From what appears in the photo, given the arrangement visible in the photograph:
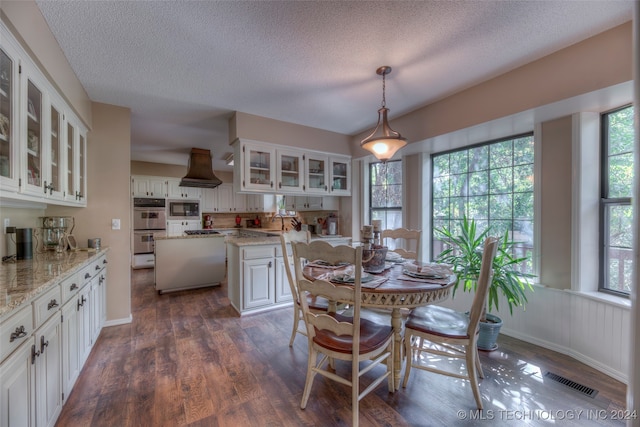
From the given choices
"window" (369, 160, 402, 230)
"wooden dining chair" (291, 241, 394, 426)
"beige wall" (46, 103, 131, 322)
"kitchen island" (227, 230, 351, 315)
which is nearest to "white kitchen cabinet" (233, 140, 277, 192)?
"kitchen island" (227, 230, 351, 315)

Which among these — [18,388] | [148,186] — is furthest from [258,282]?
[148,186]

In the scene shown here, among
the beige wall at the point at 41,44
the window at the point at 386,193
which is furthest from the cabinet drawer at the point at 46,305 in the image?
the window at the point at 386,193

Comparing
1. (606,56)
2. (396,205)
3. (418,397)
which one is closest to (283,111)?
(396,205)

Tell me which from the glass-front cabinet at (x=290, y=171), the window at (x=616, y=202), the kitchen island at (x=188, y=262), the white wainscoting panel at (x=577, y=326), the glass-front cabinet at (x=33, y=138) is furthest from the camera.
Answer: the kitchen island at (x=188, y=262)

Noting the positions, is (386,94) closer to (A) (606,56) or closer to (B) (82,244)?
(A) (606,56)

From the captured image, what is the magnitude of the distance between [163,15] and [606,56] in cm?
296

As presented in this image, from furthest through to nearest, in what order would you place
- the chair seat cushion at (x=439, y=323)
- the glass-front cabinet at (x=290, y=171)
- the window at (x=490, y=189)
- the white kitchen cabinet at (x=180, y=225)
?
the white kitchen cabinet at (x=180, y=225) < the glass-front cabinet at (x=290, y=171) < the window at (x=490, y=189) < the chair seat cushion at (x=439, y=323)

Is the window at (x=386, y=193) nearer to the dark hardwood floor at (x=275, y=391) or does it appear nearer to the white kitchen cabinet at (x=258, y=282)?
the white kitchen cabinet at (x=258, y=282)

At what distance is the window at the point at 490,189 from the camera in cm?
279

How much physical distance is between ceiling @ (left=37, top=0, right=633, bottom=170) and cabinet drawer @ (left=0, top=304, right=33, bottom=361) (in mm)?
1758

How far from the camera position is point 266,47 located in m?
1.99

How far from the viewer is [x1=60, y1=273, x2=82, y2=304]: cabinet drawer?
165 cm

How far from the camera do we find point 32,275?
1503 mm

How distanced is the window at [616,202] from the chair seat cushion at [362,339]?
202 centimetres
